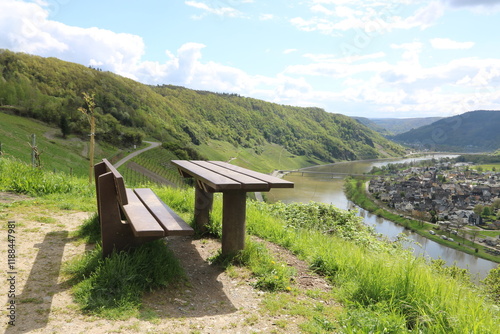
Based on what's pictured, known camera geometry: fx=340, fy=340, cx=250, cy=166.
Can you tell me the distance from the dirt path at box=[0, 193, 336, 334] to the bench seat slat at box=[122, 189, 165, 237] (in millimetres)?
614

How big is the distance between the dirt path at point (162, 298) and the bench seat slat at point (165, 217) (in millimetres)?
634

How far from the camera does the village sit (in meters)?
72.6

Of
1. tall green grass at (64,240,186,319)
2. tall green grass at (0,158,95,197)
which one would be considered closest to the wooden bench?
tall green grass at (64,240,186,319)

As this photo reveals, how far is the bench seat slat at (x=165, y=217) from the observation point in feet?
10.5

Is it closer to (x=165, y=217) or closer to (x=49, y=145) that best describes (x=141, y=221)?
(x=165, y=217)

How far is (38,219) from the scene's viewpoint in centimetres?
542

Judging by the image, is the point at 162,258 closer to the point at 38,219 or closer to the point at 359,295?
the point at 359,295

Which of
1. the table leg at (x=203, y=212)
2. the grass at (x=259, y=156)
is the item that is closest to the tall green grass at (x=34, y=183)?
the table leg at (x=203, y=212)

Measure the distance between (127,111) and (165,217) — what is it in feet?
366

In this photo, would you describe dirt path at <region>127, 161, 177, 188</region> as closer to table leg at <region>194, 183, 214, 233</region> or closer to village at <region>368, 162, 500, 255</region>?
village at <region>368, 162, 500, 255</region>

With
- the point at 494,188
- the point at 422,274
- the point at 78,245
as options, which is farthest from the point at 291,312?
the point at 494,188

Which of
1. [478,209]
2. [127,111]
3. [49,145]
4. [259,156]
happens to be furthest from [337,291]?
[259,156]

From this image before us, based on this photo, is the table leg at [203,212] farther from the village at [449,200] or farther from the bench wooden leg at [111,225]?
the village at [449,200]

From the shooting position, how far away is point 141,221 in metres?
3.37
